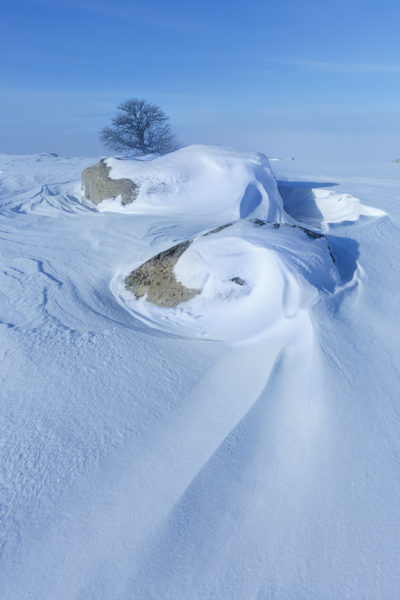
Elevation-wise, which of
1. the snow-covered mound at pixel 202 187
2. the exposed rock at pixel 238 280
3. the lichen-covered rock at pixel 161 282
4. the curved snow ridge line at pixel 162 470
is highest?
the snow-covered mound at pixel 202 187

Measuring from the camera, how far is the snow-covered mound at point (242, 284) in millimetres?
2740

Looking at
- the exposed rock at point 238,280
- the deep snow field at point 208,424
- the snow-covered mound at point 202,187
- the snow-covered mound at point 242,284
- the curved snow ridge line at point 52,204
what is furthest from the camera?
the curved snow ridge line at point 52,204

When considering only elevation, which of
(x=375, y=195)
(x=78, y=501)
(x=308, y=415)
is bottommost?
(x=78, y=501)

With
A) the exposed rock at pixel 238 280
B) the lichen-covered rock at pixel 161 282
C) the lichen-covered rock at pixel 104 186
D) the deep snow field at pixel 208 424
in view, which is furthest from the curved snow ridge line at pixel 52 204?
the exposed rock at pixel 238 280

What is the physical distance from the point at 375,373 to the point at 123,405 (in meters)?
1.42

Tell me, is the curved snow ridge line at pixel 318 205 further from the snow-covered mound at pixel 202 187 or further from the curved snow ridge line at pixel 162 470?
the curved snow ridge line at pixel 162 470

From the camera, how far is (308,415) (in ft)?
6.41

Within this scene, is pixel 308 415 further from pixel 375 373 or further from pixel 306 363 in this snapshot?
pixel 375 373

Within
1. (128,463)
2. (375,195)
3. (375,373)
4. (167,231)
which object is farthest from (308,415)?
(375,195)

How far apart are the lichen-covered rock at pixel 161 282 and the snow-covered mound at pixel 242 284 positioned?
0.05 meters

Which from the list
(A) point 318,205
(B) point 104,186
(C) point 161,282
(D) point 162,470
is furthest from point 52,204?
(D) point 162,470

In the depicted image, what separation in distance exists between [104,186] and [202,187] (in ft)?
4.94

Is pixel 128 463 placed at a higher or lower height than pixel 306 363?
lower

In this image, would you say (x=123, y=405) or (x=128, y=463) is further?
(x=123, y=405)
